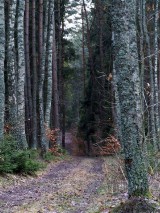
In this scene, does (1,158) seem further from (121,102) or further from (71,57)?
(71,57)

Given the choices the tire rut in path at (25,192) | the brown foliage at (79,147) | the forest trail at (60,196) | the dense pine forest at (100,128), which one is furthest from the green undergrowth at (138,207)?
the brown foliage at (79,147)

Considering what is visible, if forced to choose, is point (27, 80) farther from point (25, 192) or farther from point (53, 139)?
point (25, 192)

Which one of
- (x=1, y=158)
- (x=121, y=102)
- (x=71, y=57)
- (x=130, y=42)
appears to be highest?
(x=71, y=57)

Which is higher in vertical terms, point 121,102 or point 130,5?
point 130,5

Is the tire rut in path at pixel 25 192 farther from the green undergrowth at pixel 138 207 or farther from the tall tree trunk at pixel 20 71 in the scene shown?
the tall tree trunk at pixel 20 71

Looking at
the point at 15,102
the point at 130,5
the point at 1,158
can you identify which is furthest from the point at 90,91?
the point at 130,5

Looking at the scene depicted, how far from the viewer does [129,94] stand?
559 centimetres

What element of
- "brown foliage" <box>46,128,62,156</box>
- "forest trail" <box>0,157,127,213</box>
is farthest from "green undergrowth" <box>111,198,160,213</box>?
"brown foliage" <box>46,128,62,156</box>

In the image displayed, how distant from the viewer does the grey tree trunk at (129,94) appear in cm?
557

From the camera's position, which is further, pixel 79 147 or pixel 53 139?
pixel 79 147

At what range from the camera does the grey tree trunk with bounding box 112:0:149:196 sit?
18.3 feet

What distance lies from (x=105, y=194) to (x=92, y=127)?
2332 cm

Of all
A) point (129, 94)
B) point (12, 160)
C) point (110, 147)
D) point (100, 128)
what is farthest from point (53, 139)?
point (129, 94)

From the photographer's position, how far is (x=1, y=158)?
12086 mm
